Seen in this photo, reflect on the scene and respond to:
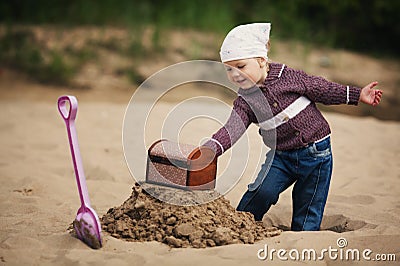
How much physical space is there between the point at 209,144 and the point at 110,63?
5472 millimetres

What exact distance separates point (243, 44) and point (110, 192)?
1340 mm

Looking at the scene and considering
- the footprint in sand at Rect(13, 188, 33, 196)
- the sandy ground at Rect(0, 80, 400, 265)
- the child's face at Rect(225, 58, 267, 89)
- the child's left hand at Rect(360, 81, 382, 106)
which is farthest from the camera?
the footprint in sand at Rect(13, 188, 33, 196)

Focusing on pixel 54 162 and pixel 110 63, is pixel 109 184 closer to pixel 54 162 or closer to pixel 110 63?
pixel 54 162

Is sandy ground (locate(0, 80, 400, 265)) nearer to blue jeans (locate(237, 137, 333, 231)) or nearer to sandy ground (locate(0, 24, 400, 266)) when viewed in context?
sandy ground (locate(0, 24, 400, 266))

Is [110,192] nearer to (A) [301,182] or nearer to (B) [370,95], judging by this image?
(A) [301,182]

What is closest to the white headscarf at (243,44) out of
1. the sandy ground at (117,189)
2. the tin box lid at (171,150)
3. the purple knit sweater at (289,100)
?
the purple knit sweater at (289,100)

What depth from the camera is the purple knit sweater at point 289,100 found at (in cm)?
285

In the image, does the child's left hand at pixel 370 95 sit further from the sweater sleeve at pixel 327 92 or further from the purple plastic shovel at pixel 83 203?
the purple plastic shovel at pixel 83 203

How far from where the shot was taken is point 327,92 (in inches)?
114

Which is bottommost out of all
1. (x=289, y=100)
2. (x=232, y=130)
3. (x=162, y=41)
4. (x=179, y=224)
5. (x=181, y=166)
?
(x=162, y=41)

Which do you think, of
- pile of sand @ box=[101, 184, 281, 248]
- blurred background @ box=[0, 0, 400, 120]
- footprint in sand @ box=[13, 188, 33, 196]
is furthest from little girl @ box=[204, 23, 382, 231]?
blurred background @ box=[0, 0, 400, 120]

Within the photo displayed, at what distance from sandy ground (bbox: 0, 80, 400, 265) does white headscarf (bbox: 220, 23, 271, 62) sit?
788 millimetres

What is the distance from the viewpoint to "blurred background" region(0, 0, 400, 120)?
7551 millimetres

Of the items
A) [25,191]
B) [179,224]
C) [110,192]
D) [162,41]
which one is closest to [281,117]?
[179,224]
